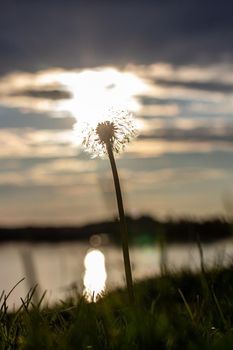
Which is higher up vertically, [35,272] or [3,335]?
[35,272]

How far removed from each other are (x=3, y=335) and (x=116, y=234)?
946mm

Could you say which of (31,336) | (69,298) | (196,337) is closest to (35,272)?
(31,336)

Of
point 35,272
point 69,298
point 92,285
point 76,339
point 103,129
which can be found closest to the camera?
point 35,272

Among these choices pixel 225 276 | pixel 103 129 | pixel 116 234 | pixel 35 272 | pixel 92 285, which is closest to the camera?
pixel 35 272

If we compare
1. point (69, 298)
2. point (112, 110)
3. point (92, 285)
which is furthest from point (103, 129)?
point (69, 298)

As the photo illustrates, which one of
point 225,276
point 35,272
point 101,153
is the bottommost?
point 225,276

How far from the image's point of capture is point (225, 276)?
321 inches

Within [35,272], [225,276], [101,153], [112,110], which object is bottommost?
[225,276]

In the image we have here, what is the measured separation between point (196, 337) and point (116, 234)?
0.75 meters

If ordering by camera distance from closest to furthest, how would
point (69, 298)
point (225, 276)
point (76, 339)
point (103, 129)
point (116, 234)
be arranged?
1. point (76, 339)
2. point (116, 234)
3. point (103, 129)
4. point (69, 298)
5. point (225, 276)

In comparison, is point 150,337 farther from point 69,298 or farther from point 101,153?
point 69,298

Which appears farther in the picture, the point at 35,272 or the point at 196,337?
the point at 196,337

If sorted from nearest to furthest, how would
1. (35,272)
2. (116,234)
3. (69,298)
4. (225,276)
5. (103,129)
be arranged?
(35,272), (116,234), (103,129), (69,298), (225,276)

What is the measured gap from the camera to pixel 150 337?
4051 mm
